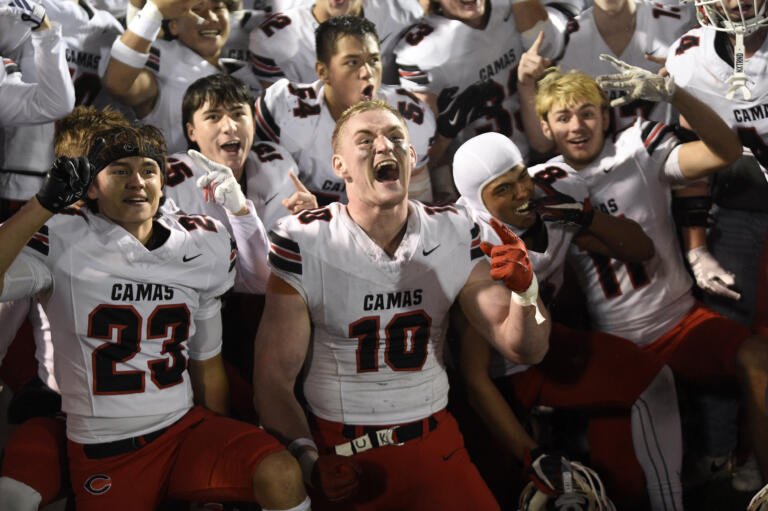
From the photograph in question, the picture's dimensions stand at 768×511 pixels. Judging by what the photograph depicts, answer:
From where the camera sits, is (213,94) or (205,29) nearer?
(213,94)

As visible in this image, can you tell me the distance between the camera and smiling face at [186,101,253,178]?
96.2 inches

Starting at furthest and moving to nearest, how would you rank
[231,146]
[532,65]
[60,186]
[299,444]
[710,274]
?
1. [532,65]
2. [710,274]
3. [231,146]
4. [299,444]
5. [60,186]

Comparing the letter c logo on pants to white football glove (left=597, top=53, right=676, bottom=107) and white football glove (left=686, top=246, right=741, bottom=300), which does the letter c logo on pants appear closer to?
white football glove (left=597, top=53, right=676, bottom=107)

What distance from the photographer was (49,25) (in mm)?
2350

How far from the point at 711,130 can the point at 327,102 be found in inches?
47.4

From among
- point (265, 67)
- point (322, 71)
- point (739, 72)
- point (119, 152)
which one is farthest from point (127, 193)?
point (739, 72)

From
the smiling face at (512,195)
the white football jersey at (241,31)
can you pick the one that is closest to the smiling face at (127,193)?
the smiling face at (512,195)

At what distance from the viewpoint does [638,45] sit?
9.48 feet

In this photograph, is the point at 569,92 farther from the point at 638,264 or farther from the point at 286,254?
the point at 286,254

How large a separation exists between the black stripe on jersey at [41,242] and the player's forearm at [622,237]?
1.50m

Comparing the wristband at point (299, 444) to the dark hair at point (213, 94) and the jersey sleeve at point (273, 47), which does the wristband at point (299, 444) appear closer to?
the dark hair at point (213, 94)

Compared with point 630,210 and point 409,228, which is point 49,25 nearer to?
point 409,228

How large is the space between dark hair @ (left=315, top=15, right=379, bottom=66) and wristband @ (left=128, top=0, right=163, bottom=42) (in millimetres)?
512

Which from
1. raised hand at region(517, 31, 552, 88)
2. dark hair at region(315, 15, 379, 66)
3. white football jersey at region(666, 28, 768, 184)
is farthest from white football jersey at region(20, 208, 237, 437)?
white football jersey at region(666, 28, 768, 184)
